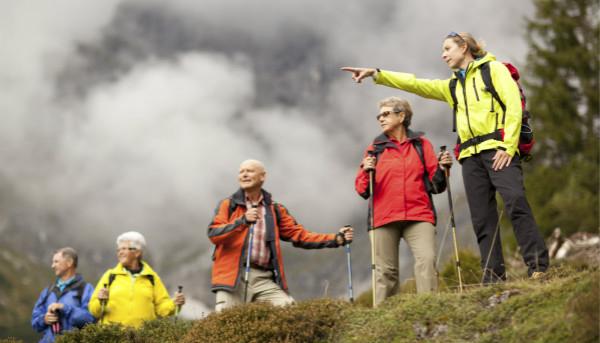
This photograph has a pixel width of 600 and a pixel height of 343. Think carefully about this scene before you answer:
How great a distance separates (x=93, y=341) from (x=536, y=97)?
106 feet

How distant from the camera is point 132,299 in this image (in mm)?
10562

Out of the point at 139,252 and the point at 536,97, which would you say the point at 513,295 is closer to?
the point at 139,252

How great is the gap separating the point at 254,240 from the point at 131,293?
2.61 m

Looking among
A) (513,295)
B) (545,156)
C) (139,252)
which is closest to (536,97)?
(545,156)

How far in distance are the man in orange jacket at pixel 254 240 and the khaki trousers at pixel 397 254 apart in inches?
35.6

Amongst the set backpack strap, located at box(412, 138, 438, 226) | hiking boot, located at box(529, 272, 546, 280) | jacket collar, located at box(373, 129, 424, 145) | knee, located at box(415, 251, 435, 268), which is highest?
jacket collar, located at box(373, 129, 424, 145)

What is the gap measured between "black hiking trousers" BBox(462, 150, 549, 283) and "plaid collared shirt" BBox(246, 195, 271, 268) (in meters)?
2.89

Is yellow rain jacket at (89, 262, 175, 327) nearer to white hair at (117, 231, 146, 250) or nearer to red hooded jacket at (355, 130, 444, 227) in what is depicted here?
white hair at (117, 231, 146, 250)

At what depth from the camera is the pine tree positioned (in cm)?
3278

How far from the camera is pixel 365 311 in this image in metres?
7.21

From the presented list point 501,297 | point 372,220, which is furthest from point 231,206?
point 501,297

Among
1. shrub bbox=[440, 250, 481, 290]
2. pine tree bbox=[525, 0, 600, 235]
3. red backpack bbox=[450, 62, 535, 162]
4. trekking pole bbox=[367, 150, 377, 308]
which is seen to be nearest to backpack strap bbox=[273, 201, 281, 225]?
trekking pole bbox=[367, 150, 377, 308]

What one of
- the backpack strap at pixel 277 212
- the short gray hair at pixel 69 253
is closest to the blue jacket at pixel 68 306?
the short gray hair at pixel 69 253

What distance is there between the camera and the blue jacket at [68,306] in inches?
413
